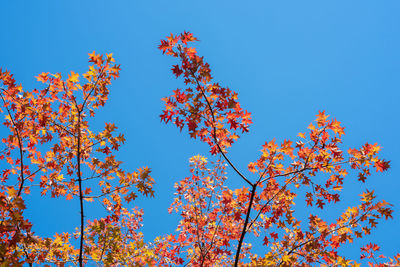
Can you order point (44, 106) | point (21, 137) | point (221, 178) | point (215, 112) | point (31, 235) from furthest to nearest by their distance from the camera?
point (221, 178), point (21, 137), point (44, 106), point (215, 112), point (31, 235)

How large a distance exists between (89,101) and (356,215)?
19.4 feet

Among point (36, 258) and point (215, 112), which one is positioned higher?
point (215, 112)

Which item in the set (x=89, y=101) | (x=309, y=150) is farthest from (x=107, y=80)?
(x=309, y=150)

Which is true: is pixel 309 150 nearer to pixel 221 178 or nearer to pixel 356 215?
pixel 356 215

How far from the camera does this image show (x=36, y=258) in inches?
211

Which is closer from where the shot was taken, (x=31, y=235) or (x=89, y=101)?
(x=31, y=235)

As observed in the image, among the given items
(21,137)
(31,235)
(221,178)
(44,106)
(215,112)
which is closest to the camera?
(31,235)

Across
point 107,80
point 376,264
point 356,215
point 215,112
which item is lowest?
point 376,264

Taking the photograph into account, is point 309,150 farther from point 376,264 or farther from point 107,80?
point 107,80

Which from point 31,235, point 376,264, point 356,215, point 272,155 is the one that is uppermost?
point 272,155

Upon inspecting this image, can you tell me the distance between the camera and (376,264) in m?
5.29

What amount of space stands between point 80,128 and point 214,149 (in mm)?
2811

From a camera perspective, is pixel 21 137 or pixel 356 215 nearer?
pixel 356 215

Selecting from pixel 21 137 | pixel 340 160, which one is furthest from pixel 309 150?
pixel 21 137
